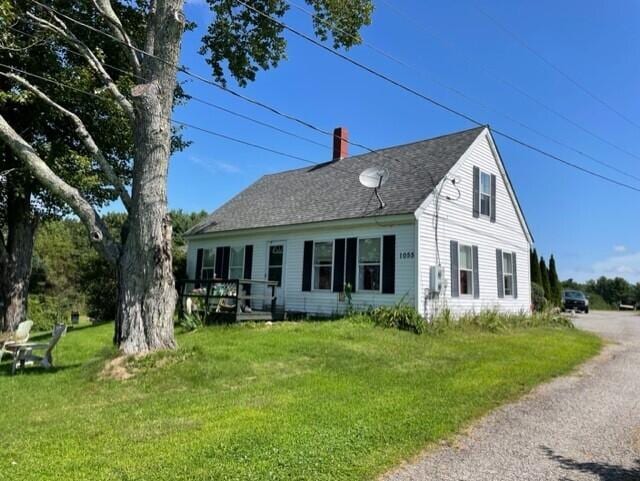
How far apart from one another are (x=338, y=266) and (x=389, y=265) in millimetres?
1802

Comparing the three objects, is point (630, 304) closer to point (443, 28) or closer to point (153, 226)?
point (443, 28)

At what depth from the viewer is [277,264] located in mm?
16688

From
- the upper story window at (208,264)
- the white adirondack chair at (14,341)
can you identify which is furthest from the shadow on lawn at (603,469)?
Result: the upper story window at (208,264)

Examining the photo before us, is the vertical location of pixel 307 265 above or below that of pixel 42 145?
below

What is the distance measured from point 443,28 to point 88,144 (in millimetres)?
8176

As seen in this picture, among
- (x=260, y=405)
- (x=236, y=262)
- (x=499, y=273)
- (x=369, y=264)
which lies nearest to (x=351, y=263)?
(x=369, y=264)

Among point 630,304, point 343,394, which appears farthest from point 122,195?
point 630,304

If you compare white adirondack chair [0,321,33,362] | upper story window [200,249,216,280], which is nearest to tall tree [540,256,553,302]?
upper story window [200,249,216,280]

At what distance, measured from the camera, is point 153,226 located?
8.39 meters

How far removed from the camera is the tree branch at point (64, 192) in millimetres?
8656

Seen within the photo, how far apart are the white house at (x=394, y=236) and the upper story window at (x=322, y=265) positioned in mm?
33

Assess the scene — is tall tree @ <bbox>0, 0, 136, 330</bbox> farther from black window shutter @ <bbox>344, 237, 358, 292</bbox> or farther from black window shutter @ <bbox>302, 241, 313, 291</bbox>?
black window shutter @ <bbox>344, 237, 358, 292</bbox>

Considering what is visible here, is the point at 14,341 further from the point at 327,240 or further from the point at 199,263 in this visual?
the point at 199,263

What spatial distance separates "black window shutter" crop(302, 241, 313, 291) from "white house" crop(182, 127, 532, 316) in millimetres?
41
